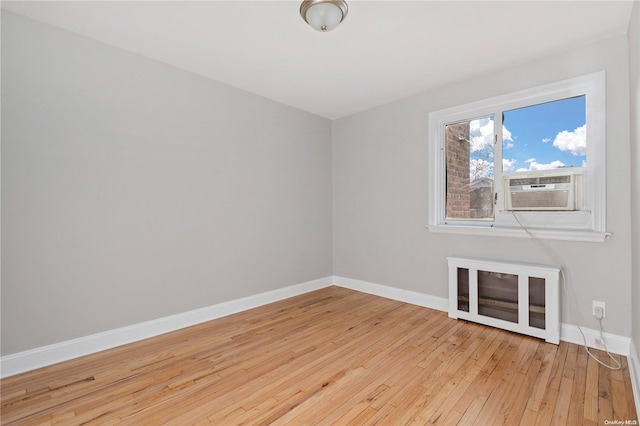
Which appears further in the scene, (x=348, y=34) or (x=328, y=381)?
(x=348, y=34)

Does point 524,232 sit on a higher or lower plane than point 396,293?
higher

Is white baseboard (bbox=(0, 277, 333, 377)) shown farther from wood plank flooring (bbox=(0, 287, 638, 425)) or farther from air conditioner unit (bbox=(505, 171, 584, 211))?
air conditioner unit (bbox=(505, 171, 584, 211))

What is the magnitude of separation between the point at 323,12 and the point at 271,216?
2.34 m

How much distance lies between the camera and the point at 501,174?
116 inches

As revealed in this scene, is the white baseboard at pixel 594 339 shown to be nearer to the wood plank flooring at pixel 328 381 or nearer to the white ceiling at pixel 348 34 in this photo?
the wood plank flooring at pixel 328 381

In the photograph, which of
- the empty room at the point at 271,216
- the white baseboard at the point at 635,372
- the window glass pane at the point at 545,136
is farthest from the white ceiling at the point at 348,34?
the white baseboard at the point at 635,372

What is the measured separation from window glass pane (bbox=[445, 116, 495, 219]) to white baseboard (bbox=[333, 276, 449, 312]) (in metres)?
1.00

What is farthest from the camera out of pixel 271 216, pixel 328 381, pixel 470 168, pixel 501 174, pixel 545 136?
pixel 271 216

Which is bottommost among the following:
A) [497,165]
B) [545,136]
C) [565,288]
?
[565,288]

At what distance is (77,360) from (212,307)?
1.14m

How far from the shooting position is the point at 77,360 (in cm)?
228

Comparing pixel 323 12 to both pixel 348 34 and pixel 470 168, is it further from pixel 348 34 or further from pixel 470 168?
pixel 470 168

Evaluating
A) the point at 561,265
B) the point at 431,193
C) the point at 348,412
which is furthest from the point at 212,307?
the point at 561,265

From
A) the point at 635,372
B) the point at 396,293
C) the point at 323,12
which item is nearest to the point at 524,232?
the point at 635,372
